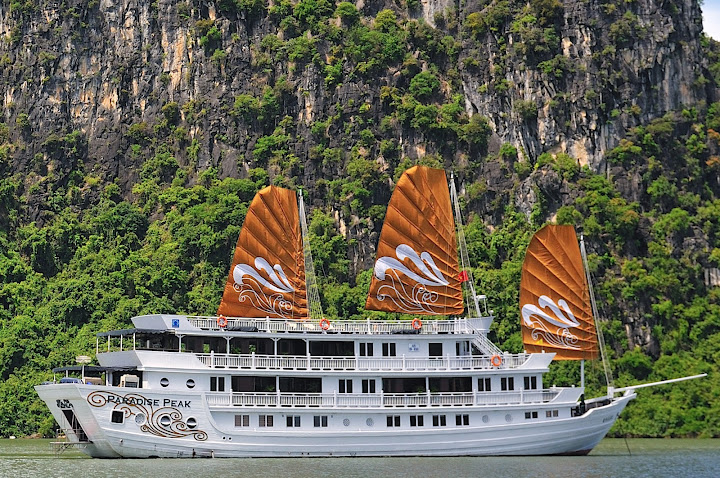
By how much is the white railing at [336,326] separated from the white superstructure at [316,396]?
0.05m

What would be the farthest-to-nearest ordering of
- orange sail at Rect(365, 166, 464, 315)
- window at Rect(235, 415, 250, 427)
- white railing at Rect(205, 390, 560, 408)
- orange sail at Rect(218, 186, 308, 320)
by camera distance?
orange sail at Rect(365, 166, 464, 315), orange sail at Rect(218, 186, 308, 320), white railing at Rect(205, 390, 560, 408), window at Rect(235, 415, 250, 427)

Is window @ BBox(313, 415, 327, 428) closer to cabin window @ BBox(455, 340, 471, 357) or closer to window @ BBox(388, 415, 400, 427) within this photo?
window @ BBox(388, 415, 400, 427)

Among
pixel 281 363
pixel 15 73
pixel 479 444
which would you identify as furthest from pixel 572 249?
pixel 15 73

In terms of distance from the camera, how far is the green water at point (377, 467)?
3316 cm

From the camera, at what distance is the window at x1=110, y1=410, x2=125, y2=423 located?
3725cm

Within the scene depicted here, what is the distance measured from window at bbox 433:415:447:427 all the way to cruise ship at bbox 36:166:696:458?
5cm

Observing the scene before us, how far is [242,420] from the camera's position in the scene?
38.2 meters

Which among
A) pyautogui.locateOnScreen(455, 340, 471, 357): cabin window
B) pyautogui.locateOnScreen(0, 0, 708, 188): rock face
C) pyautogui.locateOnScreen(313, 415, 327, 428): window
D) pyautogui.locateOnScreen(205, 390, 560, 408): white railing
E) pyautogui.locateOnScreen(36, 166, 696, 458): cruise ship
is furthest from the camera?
pyautogui.locateOnScreen(0, 0, 708, 188): rock face

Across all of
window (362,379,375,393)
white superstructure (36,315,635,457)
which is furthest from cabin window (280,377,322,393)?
window (362,379,375,393)

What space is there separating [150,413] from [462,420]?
31.8 ft

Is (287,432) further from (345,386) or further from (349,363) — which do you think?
(349,363)

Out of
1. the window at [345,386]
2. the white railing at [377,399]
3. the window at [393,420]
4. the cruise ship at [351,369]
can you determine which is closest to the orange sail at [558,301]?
the cruise ship at [351,369]

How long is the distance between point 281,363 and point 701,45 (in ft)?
156

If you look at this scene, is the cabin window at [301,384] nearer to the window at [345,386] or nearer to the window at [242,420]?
the window at [345,386]
